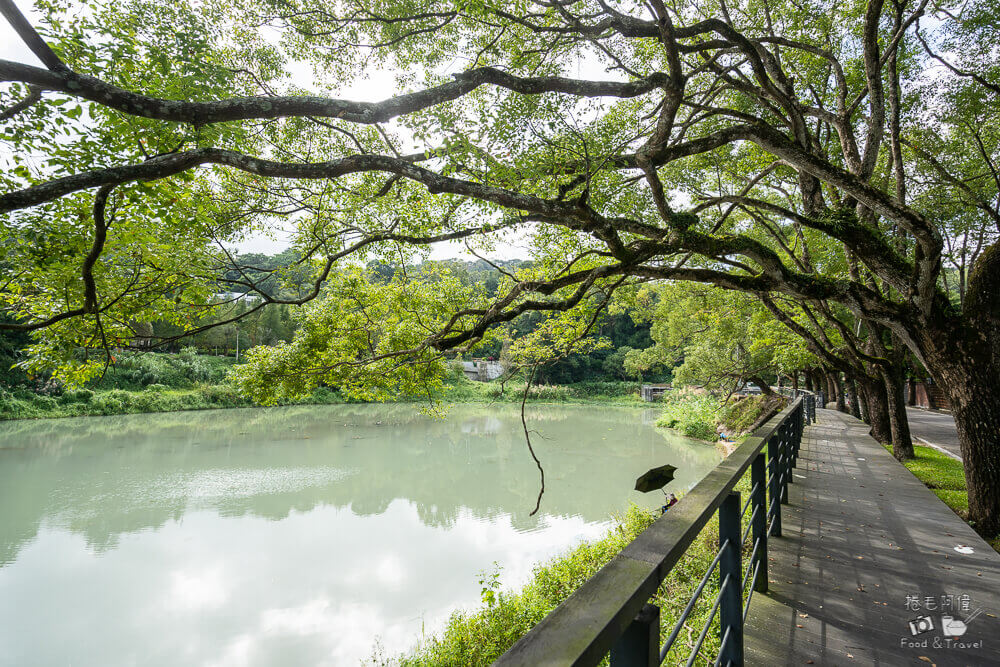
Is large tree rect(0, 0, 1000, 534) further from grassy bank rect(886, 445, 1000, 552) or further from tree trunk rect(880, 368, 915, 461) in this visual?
→ tree trunk rect(880, 368, 915, 461)

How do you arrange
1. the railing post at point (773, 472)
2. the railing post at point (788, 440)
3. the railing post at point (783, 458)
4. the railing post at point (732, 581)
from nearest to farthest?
the railing post at point (732, 581) < the railing post at point (773, 472) < the railing post at point (783, 458) < the railing post at point (788, 440)

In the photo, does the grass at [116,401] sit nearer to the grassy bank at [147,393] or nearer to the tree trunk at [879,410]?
the grassy bank at [147,393]

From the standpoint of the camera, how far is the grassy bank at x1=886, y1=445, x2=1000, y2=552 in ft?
16.1

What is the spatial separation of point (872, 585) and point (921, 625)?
0.41 m

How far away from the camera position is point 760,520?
2.53 meters

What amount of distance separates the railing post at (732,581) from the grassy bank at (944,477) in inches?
138

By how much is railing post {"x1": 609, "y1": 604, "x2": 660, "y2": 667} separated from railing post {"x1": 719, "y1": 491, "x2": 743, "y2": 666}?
1011mm

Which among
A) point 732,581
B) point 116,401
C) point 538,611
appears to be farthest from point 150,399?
point 732,581

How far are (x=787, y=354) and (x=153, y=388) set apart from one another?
27453 mm

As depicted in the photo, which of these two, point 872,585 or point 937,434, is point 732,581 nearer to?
point 872,585

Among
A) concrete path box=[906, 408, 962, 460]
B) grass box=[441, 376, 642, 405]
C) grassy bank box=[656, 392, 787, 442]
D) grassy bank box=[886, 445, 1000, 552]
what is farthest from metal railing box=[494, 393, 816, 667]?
grass box=[441, 376, 642, 405]

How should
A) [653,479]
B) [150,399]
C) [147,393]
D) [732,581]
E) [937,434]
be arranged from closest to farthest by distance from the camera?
[732,581] < [653,479] < [937,434] < [150,399] < [147,393]

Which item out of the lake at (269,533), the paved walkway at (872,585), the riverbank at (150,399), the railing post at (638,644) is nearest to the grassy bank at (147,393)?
the riverbank at (150,399)

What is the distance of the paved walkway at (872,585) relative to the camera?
6.66 feet
